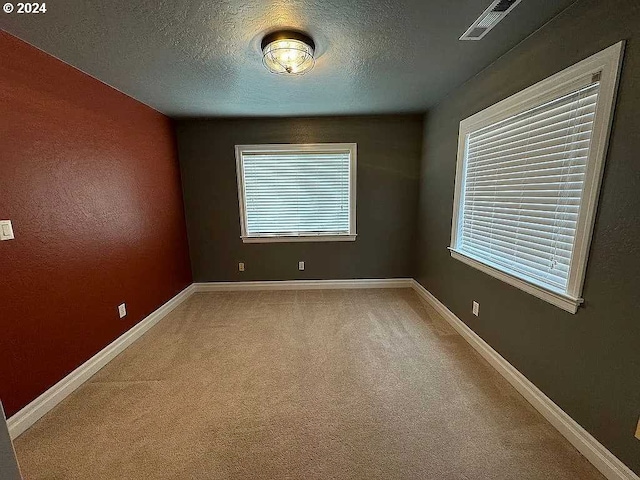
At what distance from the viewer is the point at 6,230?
5.10 feet

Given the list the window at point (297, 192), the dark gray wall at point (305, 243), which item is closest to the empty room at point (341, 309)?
the dark gray wall at point (305, 243)

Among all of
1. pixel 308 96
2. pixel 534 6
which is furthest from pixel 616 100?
pixel 308 96

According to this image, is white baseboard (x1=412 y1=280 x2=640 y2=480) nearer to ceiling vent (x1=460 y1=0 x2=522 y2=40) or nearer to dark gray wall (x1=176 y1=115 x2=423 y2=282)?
dark gray wall (x1=176 y1=115 x2=423 y2=282)

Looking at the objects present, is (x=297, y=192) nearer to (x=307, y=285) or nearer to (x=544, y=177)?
(x=307, y=285)

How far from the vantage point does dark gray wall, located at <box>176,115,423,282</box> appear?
11.6 feet

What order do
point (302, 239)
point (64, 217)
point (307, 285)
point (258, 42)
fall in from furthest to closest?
1. point (307, 285)
2. point (302, 239)
3. point (64, 217)
4. point (258, 42)

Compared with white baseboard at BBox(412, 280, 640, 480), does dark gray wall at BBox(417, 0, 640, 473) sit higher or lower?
higher

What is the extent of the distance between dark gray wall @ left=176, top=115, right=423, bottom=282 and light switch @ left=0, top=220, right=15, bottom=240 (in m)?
2.16

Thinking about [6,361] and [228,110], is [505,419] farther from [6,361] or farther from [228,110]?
[228,110]

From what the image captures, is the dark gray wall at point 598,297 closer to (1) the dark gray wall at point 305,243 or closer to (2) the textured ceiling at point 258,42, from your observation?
(2) the textured ceiling at point 258,42

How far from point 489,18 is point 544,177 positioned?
991 mm

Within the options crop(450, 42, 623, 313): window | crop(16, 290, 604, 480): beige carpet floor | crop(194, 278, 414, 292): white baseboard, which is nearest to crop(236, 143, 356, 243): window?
crop(194, 278, 414, 292): white baseboard

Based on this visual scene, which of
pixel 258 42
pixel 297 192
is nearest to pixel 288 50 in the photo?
pixel 258 42

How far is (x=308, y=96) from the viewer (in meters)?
2.74
